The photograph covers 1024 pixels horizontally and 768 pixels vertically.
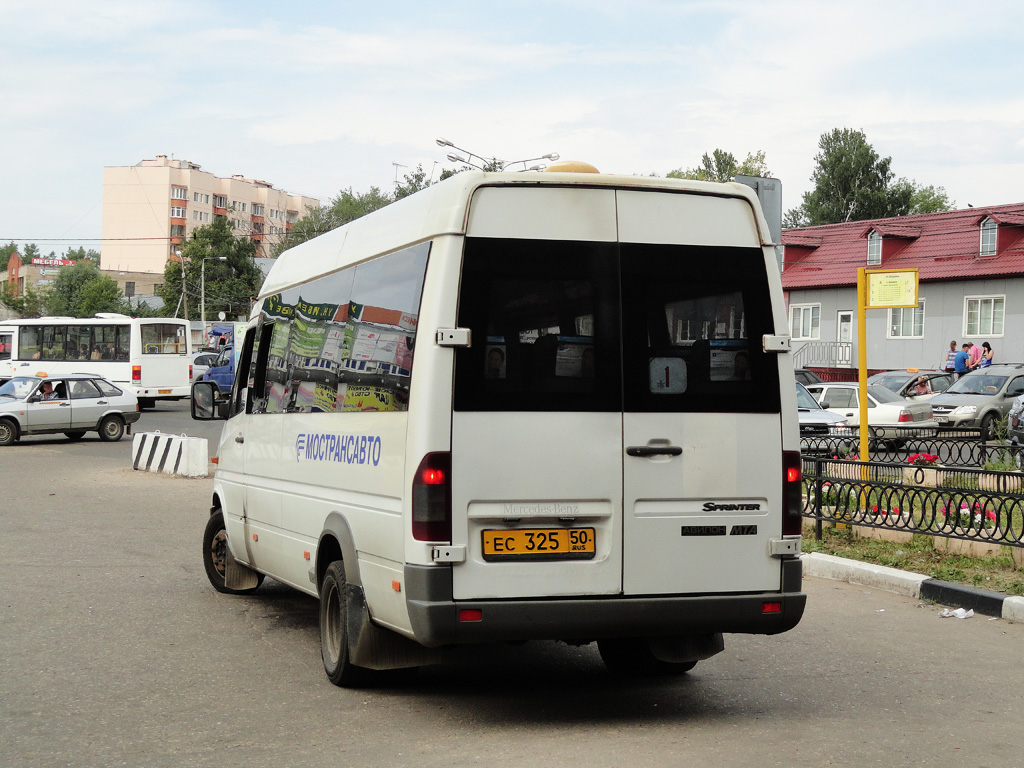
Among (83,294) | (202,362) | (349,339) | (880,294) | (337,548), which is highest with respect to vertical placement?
(83,294)

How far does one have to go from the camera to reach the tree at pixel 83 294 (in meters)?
94.9

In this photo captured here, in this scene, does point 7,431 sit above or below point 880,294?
below

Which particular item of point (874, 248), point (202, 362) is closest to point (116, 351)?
point (202, 362)

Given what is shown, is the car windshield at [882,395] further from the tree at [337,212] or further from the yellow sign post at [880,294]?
the tree at [337,212]

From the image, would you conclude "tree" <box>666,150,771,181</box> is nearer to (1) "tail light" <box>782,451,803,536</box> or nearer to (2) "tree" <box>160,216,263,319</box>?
(2) "tree" <box>160,216,263,319</box>

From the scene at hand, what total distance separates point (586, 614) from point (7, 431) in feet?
79.2

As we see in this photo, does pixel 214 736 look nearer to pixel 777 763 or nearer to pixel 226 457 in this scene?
pixel 777 763

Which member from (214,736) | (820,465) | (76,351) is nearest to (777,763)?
(214,736)

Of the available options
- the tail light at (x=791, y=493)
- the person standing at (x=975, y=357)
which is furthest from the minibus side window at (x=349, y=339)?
the person standing at (x=975, y=357)

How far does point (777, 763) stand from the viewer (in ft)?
16.3

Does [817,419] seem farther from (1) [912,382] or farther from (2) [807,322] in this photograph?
(2) [807,322]

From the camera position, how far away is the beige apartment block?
124 m

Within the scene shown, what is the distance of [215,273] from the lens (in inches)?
3735

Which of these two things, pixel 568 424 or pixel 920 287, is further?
Result: pixel 920 287
